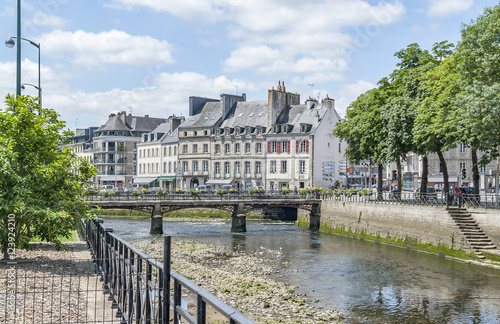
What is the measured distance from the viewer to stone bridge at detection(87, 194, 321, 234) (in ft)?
140

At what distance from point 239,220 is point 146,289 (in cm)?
3732

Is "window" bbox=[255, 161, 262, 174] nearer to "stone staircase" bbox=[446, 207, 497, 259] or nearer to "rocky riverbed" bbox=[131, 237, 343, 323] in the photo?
"rocky riverbed" bbox=[131, 237, 343, 323]

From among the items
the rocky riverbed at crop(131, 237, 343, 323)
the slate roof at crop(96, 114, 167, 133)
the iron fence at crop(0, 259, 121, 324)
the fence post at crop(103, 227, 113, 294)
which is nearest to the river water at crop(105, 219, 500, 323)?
the rocky riverbed at crop(131, 237, 343, 323)

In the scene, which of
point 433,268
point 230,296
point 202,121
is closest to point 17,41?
point 230,296

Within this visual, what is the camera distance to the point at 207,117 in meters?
74.8

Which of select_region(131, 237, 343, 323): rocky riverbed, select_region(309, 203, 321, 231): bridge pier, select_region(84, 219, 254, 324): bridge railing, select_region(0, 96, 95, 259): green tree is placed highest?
select_region(0, 96, 95, 259): green tree

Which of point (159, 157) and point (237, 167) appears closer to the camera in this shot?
point (237, 167)

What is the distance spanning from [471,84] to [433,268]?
924cm

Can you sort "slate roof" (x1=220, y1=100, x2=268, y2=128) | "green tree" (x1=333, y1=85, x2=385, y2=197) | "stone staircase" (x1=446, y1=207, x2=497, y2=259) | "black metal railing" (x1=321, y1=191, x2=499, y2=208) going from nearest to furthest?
"stone staircase" (x1=446, y1=207, x2=497, y2=259)
"black metal railing" (x1=321, y1=191, x2=499, y2=208)
"green tree" (x1=333, y1=85, x2=385, y2=197)
"slate roof" (x1=220, y1=100, x2=268, y2=128)

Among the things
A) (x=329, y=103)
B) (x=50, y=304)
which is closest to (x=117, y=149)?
(x=329, y=103)

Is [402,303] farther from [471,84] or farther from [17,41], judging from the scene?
[17,41]

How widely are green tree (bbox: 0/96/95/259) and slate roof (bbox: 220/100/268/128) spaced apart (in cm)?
5212

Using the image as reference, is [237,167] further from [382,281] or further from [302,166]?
[382,281]

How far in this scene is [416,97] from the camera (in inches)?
1364
